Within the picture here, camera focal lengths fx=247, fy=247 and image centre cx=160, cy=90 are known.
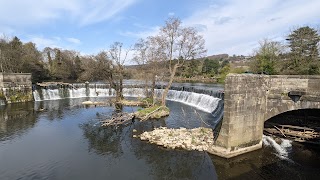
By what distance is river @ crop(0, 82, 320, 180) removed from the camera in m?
11.2

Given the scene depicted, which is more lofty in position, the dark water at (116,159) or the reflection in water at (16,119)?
the reflection in water at (16,119)

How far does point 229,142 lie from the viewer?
1268cm

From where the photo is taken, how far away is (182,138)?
49.7 ft

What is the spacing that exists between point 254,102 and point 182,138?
4764 millimetres

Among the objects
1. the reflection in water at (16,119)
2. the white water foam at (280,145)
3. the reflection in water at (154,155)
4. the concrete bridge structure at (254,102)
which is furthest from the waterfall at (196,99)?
the reflection in water at (16,119)

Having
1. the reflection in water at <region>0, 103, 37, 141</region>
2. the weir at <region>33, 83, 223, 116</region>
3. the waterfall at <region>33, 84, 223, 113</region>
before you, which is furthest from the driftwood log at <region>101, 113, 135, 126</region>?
the waterfall at <region>33, 84, 223, 113</region>

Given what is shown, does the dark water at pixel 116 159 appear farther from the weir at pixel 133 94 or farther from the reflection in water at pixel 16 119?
the weir at pixel 133 94

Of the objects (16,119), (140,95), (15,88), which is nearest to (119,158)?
(16,119)

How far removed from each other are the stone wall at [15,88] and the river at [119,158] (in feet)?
40.0

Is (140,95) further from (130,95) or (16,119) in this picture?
(16,119)

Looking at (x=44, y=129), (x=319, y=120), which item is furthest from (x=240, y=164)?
(x=44, y=129)

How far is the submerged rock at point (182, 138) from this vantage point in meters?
14.2

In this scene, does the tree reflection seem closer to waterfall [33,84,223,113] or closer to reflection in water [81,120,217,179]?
reflection in water [81,120,217,179]

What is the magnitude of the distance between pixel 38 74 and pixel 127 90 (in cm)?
2352
